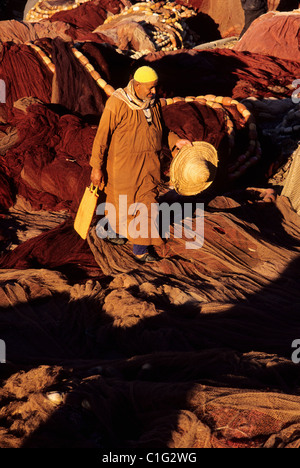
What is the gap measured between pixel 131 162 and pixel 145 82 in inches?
28.4

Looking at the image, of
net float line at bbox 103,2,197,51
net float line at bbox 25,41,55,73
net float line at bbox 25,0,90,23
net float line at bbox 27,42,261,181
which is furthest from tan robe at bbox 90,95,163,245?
net float line at bbox 25,0,90,23

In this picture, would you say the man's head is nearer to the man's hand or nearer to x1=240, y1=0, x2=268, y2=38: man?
the man's hand

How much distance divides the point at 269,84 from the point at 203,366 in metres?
7.54

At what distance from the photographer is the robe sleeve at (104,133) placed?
466cm

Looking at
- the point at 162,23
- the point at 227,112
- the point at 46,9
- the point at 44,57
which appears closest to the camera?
the point at 227,112

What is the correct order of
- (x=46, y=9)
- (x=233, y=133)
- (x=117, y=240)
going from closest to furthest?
1. (x=117, y=240)
2. (x=233, y=133)
3. (x=46, y=9)

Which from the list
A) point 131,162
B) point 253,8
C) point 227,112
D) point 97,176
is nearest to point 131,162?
point 131,162

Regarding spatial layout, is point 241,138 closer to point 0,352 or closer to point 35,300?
point 35,300

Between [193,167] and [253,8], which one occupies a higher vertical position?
[253,8]

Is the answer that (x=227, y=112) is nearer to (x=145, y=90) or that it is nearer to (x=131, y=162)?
(x=131, y=162)

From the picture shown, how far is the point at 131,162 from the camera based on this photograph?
4918mm

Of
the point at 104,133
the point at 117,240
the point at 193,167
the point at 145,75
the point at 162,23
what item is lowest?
the point at 117,240
